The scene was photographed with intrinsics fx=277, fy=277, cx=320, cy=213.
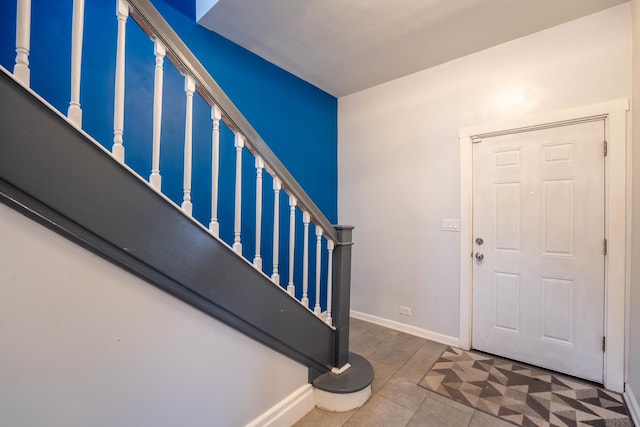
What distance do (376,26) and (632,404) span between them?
9.86 feet

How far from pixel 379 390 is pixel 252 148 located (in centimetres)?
179

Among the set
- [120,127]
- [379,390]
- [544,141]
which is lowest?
[379,390]

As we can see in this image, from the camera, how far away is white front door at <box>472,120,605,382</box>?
2.00 m

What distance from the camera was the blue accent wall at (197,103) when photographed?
4.91 feet

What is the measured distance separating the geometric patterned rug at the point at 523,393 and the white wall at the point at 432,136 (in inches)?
19.0

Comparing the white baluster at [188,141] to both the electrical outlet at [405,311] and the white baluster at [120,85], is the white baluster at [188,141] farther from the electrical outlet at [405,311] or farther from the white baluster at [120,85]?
the electrical outlet at [405,311]

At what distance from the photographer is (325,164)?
3256mm

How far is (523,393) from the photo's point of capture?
1862 millimetres

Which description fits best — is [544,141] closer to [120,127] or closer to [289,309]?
[289,309]

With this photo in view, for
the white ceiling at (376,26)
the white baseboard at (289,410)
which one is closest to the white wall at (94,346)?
the white baseboard at (289,410)

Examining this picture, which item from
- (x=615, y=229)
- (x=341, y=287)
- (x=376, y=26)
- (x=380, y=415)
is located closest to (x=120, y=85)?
(x=341, y=287)

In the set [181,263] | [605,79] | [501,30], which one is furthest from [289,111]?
[605,79]

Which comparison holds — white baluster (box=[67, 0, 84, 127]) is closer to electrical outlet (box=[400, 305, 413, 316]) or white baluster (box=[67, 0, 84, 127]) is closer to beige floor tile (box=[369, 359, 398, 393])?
beige floor tile (box=[369, 359, 398, 393])

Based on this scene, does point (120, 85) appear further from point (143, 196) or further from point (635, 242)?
point (635, 242)
